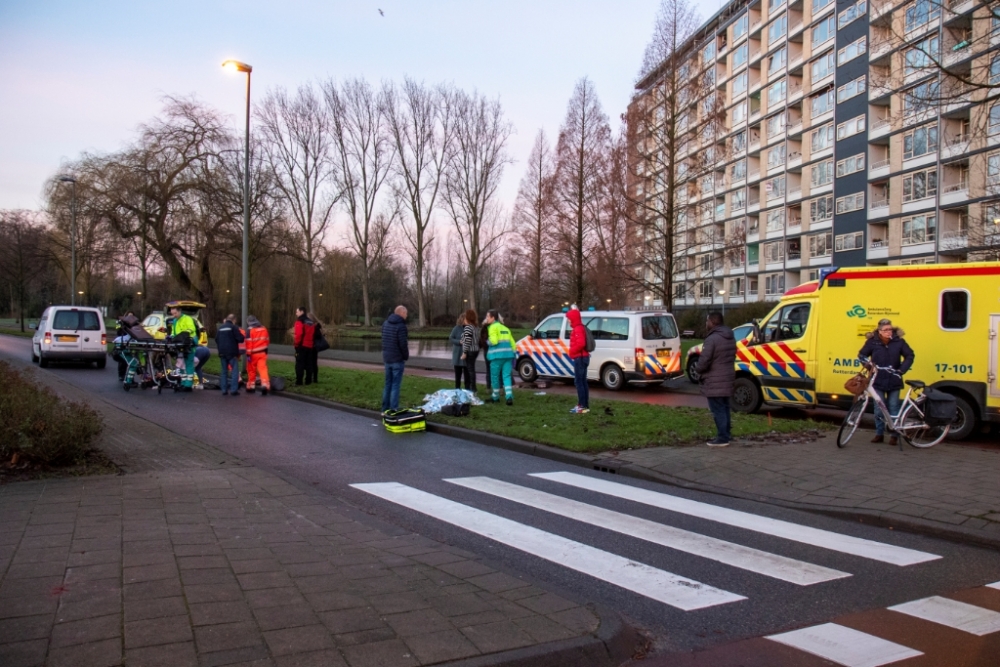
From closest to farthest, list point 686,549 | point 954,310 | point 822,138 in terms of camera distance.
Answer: point 686,549
point 954,310
point 822,138

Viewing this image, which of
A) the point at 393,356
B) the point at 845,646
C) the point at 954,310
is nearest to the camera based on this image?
the point at 845,646

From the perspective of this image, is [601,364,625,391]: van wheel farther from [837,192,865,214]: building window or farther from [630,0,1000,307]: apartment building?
[837,192,865,214]: building window

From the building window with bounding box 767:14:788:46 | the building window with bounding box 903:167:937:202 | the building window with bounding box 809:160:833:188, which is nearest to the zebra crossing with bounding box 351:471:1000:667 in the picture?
the building window with bounding box 903:167:937:202

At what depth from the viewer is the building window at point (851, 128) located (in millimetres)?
47969

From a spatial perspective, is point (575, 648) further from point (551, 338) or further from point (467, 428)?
point (551, 338)

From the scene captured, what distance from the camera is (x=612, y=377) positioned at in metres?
17.9

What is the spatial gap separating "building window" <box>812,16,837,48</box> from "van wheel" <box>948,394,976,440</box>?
46.2 metres

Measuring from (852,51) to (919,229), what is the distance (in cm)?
1315

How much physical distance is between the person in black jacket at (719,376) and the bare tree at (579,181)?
73.5 ft

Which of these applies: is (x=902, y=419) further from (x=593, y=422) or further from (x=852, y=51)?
(x=852, y=51)

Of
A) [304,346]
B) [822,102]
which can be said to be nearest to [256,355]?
[304,346]

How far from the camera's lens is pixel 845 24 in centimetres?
4853

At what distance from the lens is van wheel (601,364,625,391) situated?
17750 millimetres

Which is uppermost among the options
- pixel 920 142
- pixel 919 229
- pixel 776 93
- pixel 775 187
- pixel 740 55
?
pixel 740 55
